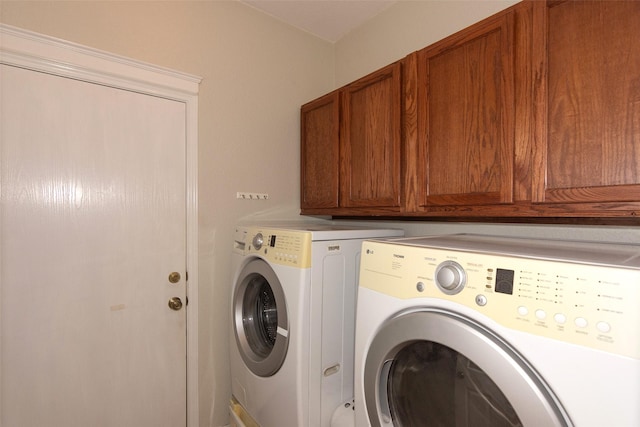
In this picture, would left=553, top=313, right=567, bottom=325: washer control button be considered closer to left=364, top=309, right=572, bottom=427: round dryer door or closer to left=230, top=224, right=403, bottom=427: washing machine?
left=364, top=309, right=572, bottom=427: round dryer door

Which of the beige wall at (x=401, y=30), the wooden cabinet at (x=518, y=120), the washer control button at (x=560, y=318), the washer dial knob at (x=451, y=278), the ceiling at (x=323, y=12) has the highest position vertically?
the ceiling at (x=323, y=12)

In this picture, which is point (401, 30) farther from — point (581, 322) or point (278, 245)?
point (581, 322)

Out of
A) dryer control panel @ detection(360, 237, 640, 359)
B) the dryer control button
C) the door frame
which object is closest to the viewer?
dryer control panel @ detection(360, 237, 640, 359)

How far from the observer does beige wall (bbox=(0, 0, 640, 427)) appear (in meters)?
1.52

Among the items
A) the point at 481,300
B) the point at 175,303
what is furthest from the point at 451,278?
the point at 175,303

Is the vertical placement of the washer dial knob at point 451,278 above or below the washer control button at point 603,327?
above

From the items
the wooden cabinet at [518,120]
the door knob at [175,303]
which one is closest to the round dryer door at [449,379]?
the wooden cabinet at [518,120]

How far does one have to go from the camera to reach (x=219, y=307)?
1857 millimetres

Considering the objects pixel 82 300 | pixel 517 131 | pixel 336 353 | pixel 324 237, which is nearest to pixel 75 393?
pixel 82 300

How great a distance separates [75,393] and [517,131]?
7.03ft

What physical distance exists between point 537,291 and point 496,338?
0.14 m

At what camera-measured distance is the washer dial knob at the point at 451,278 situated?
30.0 inches

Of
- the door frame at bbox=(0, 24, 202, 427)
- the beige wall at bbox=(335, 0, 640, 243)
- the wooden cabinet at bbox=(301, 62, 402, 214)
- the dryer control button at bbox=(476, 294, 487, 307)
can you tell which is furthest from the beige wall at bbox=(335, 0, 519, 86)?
the dryer control button at bbox=(476, 294, 487, 307)

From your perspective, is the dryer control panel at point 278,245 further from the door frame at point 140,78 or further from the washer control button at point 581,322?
the washer control button at point 581,322
